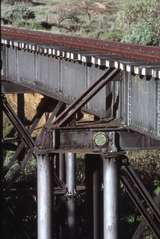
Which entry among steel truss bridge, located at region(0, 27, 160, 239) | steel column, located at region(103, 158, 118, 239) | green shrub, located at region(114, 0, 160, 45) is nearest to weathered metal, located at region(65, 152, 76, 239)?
steel truss bridge, located at region(0, 27, 160, 239)

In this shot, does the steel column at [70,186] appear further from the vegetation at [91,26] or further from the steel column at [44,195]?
the steel column at [44,195]

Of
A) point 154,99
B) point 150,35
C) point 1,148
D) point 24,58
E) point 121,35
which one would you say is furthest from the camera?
point 121,35

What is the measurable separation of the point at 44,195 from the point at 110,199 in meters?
1.45

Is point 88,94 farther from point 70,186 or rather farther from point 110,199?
point 70,186

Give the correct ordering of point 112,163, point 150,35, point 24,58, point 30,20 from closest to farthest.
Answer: point 112,163, point 24,58, point 150,35, point 30,20

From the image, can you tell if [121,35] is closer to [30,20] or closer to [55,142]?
[30,20]

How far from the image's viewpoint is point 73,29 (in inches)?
1793

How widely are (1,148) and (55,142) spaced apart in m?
8.13

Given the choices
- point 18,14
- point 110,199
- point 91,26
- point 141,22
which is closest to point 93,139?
point 110,199

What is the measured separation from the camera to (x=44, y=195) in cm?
1398

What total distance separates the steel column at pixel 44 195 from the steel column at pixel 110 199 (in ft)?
3.86

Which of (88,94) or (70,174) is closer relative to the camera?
(88,94)

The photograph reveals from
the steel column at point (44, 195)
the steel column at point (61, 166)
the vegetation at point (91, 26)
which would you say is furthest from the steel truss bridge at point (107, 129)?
the vegetation at point (91, 26)

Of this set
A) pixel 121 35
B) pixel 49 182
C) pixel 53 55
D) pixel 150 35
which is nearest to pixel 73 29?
pixel 121 35
